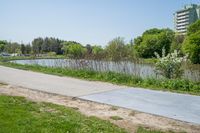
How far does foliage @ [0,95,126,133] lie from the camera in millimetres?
5328

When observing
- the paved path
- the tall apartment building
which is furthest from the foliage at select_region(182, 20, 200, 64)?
the tall apartment building

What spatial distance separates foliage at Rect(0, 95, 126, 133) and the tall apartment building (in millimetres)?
134024

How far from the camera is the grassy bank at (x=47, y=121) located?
5324 millimetres

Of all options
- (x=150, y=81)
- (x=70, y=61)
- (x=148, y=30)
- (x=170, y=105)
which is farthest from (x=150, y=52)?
(x=170, y=105)

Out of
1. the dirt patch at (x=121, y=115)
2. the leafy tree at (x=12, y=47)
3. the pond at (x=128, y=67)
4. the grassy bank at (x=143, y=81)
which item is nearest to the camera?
the dirt patch at (x=121, y=115)

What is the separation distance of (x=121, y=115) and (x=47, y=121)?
1849 mm

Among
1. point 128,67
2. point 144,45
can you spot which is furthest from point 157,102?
point 144,45

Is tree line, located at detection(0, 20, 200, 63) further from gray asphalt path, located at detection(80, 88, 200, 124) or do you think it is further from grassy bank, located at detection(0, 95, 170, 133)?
grassy bank, located at detection(0, 95, 170, 133)

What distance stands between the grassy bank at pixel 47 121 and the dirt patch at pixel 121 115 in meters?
0.32

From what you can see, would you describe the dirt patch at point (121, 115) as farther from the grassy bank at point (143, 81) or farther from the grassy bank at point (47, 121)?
the grassy bank at point (143, 81)

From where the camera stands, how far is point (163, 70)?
14102 mm

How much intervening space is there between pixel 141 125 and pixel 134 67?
8308 mm

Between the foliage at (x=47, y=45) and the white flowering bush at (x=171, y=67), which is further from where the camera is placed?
the foliage at (x=47, y=45)

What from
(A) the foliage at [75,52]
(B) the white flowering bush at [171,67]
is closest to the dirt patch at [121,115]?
(B) the white flowering bush at [171,67]
